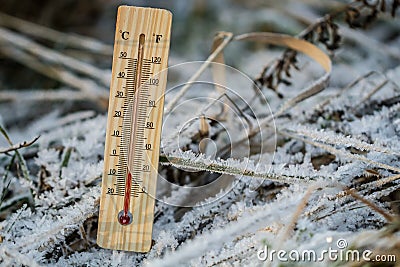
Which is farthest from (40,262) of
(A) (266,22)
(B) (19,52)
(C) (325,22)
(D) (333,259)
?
(A) (266,22)

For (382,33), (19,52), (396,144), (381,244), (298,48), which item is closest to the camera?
(381,244)

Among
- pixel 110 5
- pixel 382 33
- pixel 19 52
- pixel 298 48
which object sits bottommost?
pixel 298 48

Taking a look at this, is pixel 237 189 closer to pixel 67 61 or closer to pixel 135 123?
pixel 135 123

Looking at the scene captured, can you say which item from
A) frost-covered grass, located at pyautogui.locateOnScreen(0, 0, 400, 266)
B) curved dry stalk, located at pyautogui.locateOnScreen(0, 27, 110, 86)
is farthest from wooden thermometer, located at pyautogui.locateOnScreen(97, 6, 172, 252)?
curved dry stalk, located at pyautogui.locateOnScreen(0, 27, 110, 86)

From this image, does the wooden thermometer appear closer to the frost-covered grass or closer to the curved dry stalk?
the frost-covered grass

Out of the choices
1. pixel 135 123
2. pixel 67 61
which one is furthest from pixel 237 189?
pixel 67 61

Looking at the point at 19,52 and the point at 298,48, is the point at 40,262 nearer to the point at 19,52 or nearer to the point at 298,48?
the point at 298,48

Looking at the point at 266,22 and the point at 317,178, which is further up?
the point at 266,22
